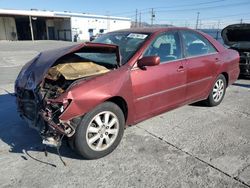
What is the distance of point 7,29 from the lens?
135 ft

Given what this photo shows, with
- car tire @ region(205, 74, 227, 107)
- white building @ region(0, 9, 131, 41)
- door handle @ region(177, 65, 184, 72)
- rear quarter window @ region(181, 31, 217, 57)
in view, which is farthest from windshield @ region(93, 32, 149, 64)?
white building @ region(0, 9, 131, 41)

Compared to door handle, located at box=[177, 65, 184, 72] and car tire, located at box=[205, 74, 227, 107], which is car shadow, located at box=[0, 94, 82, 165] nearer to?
door handle, located at box=[177, 65, 184, 72]

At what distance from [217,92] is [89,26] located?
4254cm

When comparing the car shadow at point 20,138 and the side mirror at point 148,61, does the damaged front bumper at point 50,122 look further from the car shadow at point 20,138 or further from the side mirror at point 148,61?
Result: the side mirror at point 148,61

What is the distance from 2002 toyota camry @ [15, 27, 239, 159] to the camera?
2956 mm

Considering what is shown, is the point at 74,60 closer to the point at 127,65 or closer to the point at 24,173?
the point at 127,65

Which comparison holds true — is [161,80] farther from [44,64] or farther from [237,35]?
[237,35]

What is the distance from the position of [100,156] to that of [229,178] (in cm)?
158

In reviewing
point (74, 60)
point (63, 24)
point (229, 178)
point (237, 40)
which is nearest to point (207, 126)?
point (229, 178)

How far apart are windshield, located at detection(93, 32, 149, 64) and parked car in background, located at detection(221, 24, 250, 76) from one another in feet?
16.9

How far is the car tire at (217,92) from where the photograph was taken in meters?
5.18

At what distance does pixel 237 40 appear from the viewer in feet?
28.4

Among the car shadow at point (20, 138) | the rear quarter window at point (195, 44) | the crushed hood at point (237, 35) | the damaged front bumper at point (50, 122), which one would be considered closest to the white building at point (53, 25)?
the crushed hood at point (237, 35)

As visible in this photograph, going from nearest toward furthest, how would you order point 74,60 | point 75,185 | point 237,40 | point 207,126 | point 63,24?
1. point 75,185
2. point 74,60
3. point 207,126
4. point 237,40
5. point 63,24
